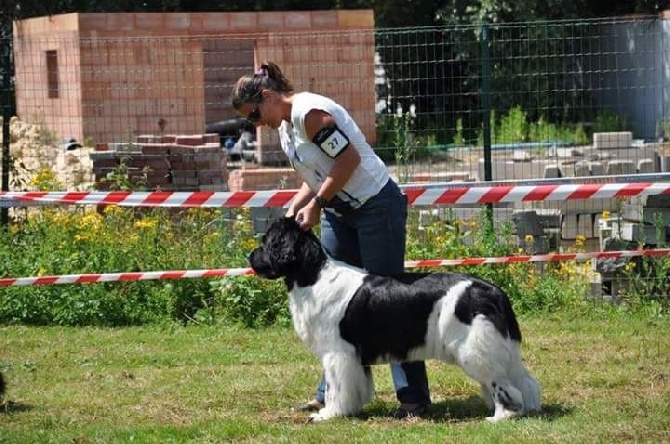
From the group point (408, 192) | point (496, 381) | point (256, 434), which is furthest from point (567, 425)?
point (408, 192)

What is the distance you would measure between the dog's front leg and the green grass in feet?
A: 0.27

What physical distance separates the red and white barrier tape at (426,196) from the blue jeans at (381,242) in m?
2.00

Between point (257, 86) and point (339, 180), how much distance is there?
68 centimetres

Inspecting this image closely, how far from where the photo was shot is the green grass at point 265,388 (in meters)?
6.02

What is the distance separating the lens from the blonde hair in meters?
6.23

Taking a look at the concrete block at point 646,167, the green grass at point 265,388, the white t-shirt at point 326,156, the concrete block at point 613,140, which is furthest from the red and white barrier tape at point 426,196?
the concrete block at point 613,140

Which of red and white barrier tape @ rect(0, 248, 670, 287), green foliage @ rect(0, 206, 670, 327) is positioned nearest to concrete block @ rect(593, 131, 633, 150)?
green foliage @ rect(0, 206, 670, 327)

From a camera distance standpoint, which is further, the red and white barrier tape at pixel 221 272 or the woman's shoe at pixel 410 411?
the red and white barrier tape at pixel 221 272

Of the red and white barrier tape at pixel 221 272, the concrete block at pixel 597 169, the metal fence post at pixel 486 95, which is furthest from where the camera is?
the concrete block at pixel 597 169

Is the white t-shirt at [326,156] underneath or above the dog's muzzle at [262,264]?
above

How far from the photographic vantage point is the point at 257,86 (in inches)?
246

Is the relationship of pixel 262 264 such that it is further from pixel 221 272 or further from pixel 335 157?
pixel 221 272

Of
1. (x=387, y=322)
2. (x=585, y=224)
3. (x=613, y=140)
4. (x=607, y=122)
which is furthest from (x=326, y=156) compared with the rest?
(x=607, y=122)

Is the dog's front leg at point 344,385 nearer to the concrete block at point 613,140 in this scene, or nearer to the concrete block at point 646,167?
the concrete block at point 646,167
